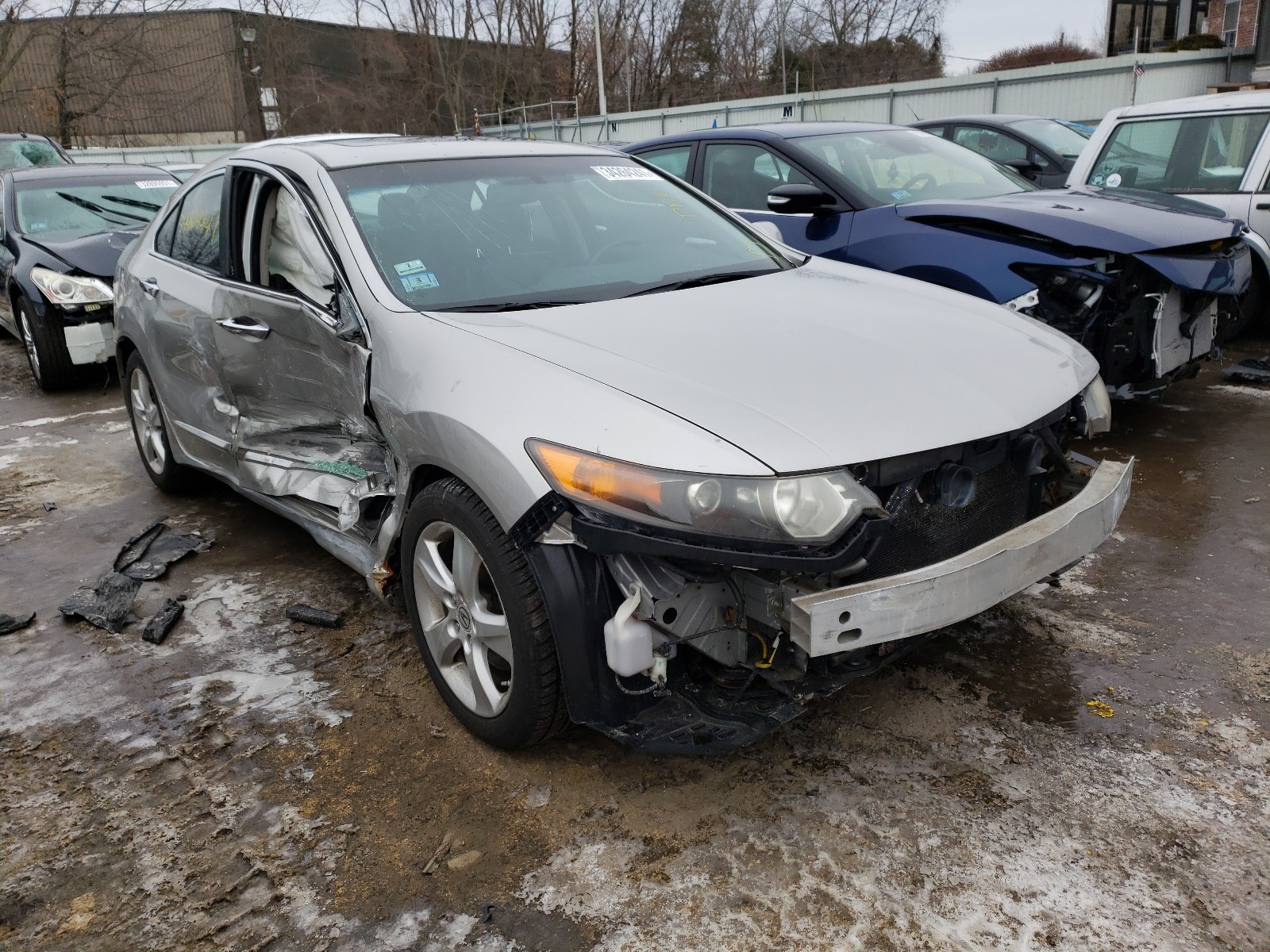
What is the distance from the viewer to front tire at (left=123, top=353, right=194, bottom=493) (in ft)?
15.7

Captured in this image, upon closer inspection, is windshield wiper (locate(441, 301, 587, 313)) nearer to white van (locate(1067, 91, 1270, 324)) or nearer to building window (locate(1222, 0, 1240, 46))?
white van (locate(1067, 91, 1270, 324))

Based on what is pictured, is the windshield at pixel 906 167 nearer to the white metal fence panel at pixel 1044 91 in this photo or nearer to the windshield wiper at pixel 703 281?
the windshield wiper at pixel 703 281

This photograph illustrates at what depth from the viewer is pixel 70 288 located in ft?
23.9

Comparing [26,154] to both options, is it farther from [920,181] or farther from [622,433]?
[622,433]

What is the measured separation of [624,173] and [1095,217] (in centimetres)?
253

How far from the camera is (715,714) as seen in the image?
2.34 meters

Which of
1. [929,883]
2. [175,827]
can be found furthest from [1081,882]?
[175,827]

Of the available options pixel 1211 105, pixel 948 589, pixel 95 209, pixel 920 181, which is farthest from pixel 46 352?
pixel 1211 105

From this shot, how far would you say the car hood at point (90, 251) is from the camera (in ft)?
24.3

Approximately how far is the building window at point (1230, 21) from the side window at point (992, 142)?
2120 centimetres

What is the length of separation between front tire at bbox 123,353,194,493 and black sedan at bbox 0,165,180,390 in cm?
215

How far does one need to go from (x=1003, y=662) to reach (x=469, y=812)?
171cm

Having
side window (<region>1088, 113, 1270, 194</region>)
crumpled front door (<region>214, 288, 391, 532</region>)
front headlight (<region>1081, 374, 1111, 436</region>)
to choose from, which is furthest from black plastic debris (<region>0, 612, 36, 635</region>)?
side window (<region>1088, 113, 1270, 194</region>)

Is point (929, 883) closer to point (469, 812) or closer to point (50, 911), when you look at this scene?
point (469, 812)
